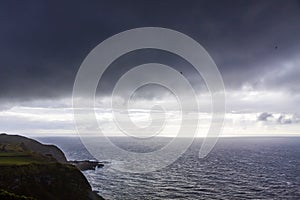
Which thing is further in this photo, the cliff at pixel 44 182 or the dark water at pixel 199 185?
the dark water at pixel 199 185

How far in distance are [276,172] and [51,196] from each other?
107701 mm

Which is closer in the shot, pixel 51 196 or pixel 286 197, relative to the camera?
pixel 51 196

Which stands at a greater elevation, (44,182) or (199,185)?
→ (44,182)

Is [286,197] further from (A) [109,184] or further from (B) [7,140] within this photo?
(B) [7,140]

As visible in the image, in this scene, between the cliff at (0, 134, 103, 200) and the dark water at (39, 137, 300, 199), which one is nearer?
the cliff at (0, 134, 103, 200)

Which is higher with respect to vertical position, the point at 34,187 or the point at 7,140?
the point at 7,140

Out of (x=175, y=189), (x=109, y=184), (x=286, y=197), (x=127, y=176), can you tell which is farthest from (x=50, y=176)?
(x=286, y=197)

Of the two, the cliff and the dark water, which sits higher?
the cliff

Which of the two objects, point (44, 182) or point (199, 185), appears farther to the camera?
point (199, 185)

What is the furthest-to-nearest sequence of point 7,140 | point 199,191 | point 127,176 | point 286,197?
point 7,140 → point 127,176 → point 199,191 → point 286,197

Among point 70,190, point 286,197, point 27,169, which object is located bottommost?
point 286,197

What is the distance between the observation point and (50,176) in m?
69.2

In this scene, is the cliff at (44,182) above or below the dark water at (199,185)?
above

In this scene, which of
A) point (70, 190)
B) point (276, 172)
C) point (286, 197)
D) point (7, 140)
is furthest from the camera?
point (7, 140)
